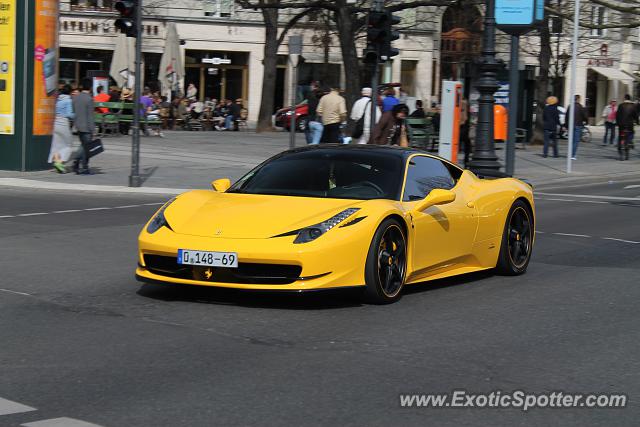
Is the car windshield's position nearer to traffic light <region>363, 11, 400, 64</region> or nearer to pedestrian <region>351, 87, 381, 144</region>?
traffic light <region>363, 11, 400, 64</region>

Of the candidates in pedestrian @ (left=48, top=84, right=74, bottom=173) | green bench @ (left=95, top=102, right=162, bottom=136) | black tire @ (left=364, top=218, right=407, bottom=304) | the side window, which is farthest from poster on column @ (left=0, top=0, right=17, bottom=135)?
black tire @ (left=364, top=218, right=407, bottom=304)

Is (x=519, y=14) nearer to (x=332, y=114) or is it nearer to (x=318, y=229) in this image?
(x=332, y=114)

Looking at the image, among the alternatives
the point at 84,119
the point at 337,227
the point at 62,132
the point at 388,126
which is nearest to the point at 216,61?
the point at 62,132

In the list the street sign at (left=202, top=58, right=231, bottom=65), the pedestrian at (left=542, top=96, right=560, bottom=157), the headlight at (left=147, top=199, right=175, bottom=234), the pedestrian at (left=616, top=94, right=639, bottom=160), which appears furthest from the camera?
the street sign at (left=202, top=58, right=231, bottom=65)

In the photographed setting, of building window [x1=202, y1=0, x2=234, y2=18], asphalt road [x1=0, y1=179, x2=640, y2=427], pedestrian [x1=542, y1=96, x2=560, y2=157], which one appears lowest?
asphalt road [x1=0, y1=179, x2=640, y2=427]

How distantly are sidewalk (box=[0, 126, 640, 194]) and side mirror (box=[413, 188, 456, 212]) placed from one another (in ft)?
37.9

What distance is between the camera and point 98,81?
133 feet

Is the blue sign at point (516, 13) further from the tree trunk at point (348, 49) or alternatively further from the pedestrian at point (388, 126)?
the tree trunk at point (348, 49)

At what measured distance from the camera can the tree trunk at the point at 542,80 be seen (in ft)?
121

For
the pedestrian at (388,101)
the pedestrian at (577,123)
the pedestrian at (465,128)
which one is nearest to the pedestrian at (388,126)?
the pedestrian at (388,101)

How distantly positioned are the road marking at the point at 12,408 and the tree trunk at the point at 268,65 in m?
34.7

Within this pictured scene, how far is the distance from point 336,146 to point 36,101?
14.4m

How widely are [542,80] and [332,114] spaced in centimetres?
1528

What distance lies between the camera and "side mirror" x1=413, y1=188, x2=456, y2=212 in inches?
360
